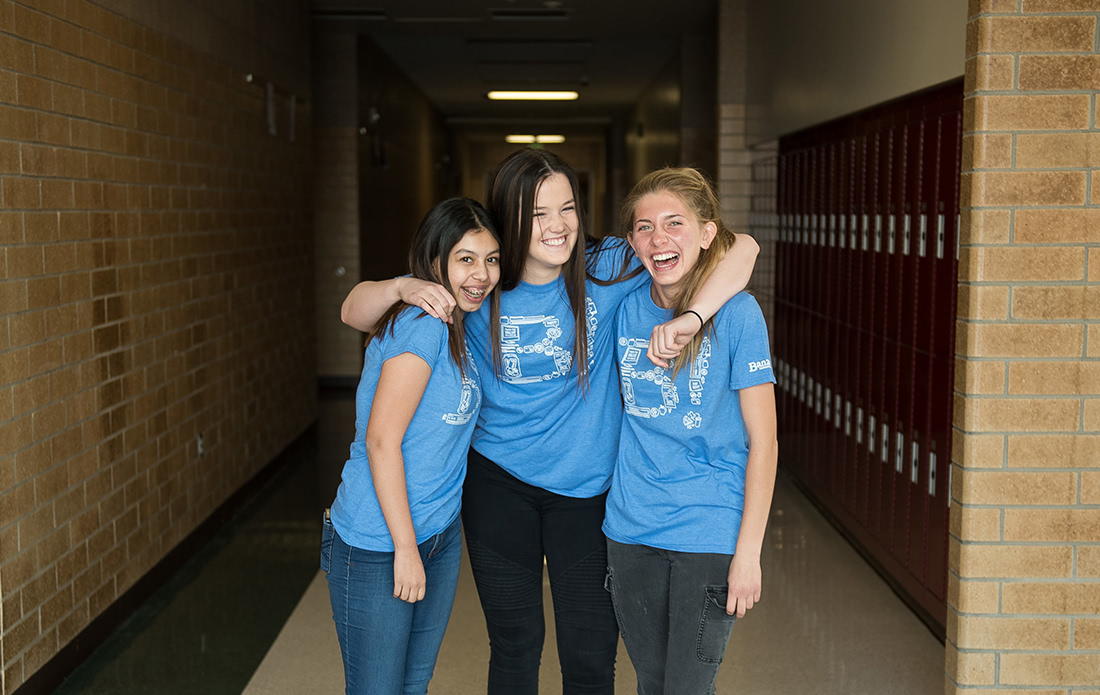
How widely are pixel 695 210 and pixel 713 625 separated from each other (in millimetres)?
707

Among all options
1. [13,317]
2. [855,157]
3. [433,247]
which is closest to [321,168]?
[855,157]

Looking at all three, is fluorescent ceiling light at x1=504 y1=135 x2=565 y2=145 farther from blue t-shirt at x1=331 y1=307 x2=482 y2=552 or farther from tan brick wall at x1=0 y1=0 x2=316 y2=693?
blue t-shirt at x1=331 y1=307 x2=482 y2=552

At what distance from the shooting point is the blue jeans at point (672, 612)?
170 cm

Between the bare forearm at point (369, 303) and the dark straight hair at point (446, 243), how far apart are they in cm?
3

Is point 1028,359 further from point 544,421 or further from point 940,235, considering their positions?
point 544,421

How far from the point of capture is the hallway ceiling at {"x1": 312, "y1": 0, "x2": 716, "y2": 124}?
22.2ft

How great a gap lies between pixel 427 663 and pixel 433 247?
30.6 inches

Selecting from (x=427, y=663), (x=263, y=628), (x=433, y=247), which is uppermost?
(x=433, y=247)

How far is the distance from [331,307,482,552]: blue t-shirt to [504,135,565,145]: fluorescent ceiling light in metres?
16.1

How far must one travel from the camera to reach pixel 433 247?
1.81 m

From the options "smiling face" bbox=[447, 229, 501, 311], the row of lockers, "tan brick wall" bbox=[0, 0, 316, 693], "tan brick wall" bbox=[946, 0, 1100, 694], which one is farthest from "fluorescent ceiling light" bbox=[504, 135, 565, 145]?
"smiling face" bbox=[447, 229, 501, 311]

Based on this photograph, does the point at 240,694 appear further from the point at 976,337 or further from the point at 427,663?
the point at 976,337

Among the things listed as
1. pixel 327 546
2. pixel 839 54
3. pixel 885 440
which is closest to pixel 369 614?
pixel 327 546

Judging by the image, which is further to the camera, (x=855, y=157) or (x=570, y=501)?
(x=855, y=157)
